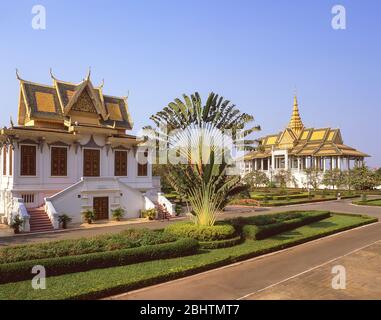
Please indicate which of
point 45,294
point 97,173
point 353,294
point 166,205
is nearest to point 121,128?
point 97,173

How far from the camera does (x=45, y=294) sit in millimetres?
9352

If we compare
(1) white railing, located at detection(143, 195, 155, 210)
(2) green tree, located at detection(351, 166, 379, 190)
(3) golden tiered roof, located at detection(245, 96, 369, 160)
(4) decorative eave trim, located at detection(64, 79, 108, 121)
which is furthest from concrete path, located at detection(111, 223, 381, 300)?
(3) golden tiered roof, located at detection(245, 96, 369, 160)

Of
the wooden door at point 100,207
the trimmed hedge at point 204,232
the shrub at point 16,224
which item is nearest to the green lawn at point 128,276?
the trimmed hedge at point 204,232

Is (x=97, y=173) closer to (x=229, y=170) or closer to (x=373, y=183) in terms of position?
(x=229, y=170)

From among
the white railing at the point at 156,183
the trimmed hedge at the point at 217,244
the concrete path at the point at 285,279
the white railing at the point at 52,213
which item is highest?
the white railing at the point at 156,183

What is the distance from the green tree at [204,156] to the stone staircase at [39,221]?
913cm

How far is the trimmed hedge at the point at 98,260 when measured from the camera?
10.8 metres

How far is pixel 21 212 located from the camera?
20.9 m

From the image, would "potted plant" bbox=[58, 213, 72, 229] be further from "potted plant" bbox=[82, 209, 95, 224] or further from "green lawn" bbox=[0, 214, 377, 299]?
"green lawn" bbox=[0, 214, 377, 299]

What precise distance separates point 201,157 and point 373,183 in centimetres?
5169

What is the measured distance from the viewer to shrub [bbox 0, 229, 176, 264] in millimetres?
11766

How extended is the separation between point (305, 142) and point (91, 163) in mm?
57582

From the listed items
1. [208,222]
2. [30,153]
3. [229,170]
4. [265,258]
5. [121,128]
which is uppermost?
[121,128]

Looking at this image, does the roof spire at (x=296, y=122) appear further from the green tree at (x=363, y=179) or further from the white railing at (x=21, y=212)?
the white railing at (x=21, y=212)
